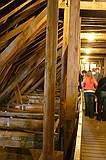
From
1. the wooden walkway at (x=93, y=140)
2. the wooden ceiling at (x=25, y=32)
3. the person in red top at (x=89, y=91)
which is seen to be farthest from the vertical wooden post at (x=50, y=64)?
the person in red top at (x=89, y=91)

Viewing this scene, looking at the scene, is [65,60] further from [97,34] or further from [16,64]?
[97,34]

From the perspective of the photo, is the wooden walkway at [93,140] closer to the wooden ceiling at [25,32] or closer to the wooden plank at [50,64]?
the wooden plank at [50,64]

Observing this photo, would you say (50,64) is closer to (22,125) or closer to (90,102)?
(22,125)

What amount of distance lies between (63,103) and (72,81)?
0.44 meters

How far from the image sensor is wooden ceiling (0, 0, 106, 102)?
4012 mm

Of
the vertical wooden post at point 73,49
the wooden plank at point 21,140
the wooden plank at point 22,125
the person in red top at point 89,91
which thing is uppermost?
the vertical wooden post at point 73,49

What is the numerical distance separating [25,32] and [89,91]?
10.9 feet

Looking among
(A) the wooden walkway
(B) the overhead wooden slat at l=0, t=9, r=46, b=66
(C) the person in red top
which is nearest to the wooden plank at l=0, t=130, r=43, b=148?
(A) the wooden walkway

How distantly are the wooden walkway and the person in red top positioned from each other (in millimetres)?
440

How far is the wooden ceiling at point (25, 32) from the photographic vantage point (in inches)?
158

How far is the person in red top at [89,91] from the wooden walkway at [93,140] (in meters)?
0.44

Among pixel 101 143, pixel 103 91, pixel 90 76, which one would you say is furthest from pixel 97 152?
pixel 90 76

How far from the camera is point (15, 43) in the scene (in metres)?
4.11

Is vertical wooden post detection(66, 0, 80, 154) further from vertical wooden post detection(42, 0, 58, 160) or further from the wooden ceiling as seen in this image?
vertical wooden post detection(42, 0, 58, 160)
